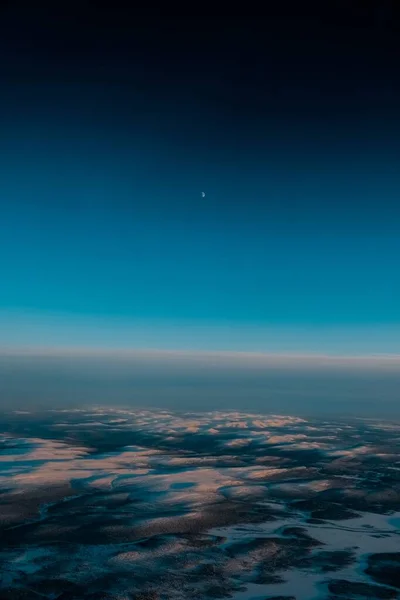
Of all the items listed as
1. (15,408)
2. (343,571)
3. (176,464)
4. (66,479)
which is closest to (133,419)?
(15,408)

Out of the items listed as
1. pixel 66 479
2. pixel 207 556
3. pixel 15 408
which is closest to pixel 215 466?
pixel 66 479

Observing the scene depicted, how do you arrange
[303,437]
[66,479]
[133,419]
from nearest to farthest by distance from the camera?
[66,479] → [303,437] → [133,419]

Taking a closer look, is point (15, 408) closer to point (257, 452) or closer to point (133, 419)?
→ point (133, 419)

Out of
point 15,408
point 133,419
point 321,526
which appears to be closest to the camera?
point 321,526

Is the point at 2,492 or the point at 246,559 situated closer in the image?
the point at 246,559

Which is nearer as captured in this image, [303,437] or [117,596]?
[117,596]

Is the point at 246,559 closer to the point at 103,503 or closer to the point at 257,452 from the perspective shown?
the point at 103,503

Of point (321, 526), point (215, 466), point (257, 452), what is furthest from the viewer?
point (257, 452)

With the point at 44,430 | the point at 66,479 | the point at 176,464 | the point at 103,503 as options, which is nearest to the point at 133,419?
the point at 44,430

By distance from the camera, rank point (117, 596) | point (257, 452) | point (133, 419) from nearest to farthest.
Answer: point (117, 596), point (257, 452), point (133, 419)
